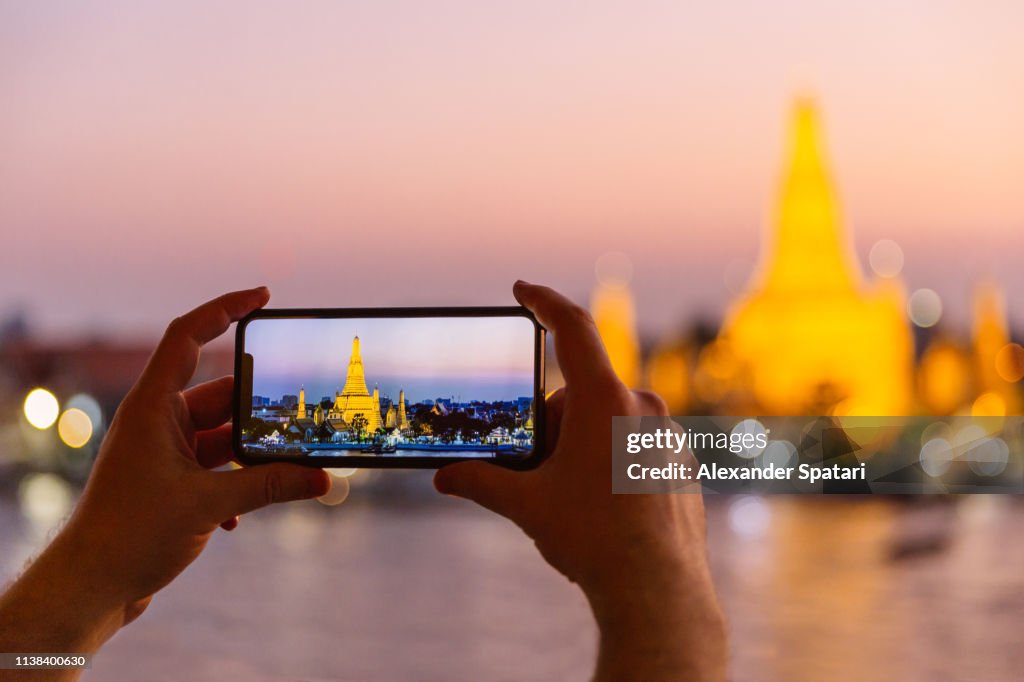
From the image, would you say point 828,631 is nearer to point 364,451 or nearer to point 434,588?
point 434,588

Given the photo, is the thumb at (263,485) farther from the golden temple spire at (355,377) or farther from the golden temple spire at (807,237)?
the golden temple spire at (807,237)

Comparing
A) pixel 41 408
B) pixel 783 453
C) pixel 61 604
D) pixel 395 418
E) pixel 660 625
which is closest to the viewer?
pixel 660 625

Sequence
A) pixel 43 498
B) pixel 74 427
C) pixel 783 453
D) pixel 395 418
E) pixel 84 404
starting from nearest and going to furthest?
pixel 395 418, pixel 43 498, pixel 74 427, pixel 84 404, pixel 783 453

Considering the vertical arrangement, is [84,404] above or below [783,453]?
above

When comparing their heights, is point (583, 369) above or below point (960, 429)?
below

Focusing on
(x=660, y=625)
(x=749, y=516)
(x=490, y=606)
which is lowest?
(x=490, y=606)

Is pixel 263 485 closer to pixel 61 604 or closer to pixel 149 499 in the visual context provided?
pixel 149 499

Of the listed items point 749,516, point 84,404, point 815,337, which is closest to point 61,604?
point 749,516

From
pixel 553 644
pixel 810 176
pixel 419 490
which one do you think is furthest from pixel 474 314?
pixel 810 176
